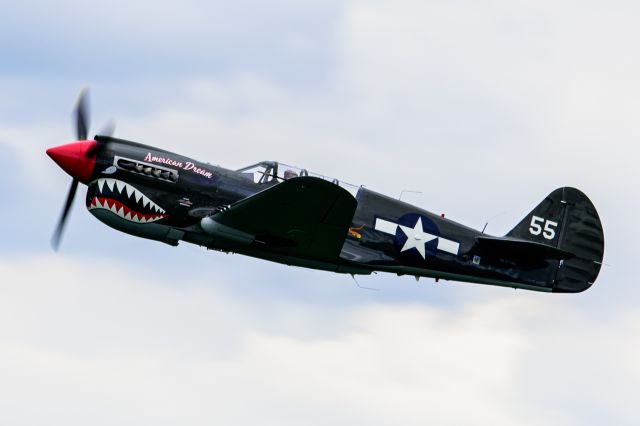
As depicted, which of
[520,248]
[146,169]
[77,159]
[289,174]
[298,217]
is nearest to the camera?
[298,217]

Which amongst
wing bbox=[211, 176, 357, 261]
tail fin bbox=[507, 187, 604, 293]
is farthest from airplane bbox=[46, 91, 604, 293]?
tail fin bbox=[507, 187, 604, 293]

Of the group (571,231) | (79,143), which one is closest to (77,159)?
(79,143)

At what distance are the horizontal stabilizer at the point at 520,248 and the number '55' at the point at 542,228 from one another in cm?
73

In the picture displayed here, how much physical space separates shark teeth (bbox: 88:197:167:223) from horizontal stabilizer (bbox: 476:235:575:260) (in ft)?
19.9

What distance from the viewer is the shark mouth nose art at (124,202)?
699 inches

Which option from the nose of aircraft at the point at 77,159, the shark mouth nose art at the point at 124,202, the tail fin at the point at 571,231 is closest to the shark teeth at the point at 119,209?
the shark mouth nose art at the point at 124,202

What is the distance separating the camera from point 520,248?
763 inches

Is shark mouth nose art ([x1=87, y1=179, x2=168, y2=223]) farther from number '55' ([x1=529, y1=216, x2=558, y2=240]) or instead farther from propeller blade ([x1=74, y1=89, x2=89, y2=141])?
number '55' ([x1=529, y1=216, x2=558, y2=240])

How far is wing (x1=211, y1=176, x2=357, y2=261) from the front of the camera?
1647 centimetres

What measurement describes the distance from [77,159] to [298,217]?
12.8ft

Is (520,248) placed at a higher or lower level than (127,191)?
higher

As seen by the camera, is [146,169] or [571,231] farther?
[571,231]

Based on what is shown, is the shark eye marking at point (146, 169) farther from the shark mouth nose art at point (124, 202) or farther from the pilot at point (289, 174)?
the pilot at point (289, 174)

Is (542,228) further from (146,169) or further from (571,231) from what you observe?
(146,169)
